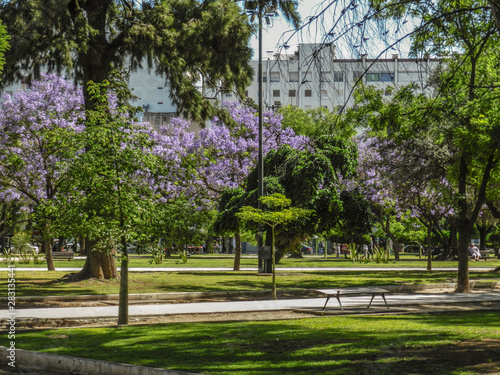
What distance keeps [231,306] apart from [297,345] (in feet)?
20.5

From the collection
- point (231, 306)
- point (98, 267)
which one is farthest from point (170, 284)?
point (231, 306)

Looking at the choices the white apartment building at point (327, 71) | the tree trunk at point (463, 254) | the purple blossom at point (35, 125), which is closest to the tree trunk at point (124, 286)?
the white apartment building at point (327, 71)

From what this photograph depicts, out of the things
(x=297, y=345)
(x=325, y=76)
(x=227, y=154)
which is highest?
(x=227, y=154)

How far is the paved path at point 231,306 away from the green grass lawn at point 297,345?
214cm

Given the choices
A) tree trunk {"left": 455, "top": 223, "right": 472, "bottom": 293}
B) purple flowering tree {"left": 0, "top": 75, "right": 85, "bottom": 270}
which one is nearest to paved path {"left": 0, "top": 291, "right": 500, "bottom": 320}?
tree trunk {"left": 455, "top": 223, "right": 472, "bottom": 293}

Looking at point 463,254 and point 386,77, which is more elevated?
point 386,77

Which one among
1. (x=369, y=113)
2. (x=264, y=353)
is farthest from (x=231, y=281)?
(x=264, y=353)

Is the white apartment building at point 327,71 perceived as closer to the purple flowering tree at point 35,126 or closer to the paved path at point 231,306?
the paved path at point 231,306

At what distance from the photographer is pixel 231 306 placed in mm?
15109

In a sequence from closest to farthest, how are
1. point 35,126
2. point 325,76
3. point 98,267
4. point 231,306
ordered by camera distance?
point 325,76, point 231,306, point 98,267, point 35,126

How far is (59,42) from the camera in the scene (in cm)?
1908

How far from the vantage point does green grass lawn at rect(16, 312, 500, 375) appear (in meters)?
7.28

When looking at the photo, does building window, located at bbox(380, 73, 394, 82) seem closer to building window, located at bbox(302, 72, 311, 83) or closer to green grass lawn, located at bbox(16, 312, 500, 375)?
building window, located at bbox(302, 72, 311, 83)

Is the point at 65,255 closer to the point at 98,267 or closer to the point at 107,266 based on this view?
the point at 107,266
